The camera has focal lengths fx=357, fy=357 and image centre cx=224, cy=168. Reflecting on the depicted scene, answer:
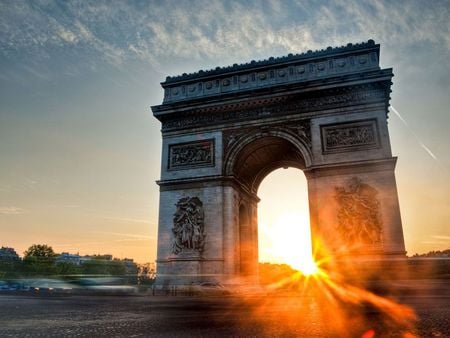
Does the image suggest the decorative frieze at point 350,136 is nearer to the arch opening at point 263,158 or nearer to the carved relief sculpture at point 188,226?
the arch opening at point 263,158

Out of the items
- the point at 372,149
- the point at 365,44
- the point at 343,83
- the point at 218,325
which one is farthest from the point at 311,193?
the point at 218,325

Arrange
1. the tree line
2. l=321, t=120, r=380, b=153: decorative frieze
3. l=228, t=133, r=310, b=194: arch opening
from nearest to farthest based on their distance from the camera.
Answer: l=321, t=120, r=380, b=153: decorative frieze, l=228, t=133, r=310, b=194: arch opening, the tree line

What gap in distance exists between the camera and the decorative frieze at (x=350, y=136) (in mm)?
15891

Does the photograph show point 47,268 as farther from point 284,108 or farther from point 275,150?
point 284,108

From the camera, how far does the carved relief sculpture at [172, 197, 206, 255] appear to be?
55.9 ft

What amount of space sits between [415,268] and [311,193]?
1309cm

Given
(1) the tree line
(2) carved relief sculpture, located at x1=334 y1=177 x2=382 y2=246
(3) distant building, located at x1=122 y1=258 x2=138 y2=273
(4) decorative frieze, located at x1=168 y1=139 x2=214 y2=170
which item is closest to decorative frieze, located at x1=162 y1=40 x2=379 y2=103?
(4) decorative frieze, located at x1=168 y1=139 x2=214 y2=170

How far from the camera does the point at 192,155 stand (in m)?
18.7

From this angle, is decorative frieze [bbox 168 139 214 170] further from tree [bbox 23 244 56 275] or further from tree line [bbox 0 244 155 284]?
tree [bbox 23 244 56 275]

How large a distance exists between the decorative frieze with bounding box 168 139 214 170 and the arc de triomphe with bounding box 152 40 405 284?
0.18 ft

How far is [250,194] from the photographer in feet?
70.5

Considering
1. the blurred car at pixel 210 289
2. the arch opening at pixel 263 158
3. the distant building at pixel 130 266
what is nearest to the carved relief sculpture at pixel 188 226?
the blurred car at pixel 210 289

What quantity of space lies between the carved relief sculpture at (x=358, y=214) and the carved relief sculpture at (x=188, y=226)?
6379mm

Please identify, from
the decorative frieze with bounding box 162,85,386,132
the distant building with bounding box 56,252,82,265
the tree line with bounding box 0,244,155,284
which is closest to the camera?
the decorative frieze with bounding box 162,85,386,132
